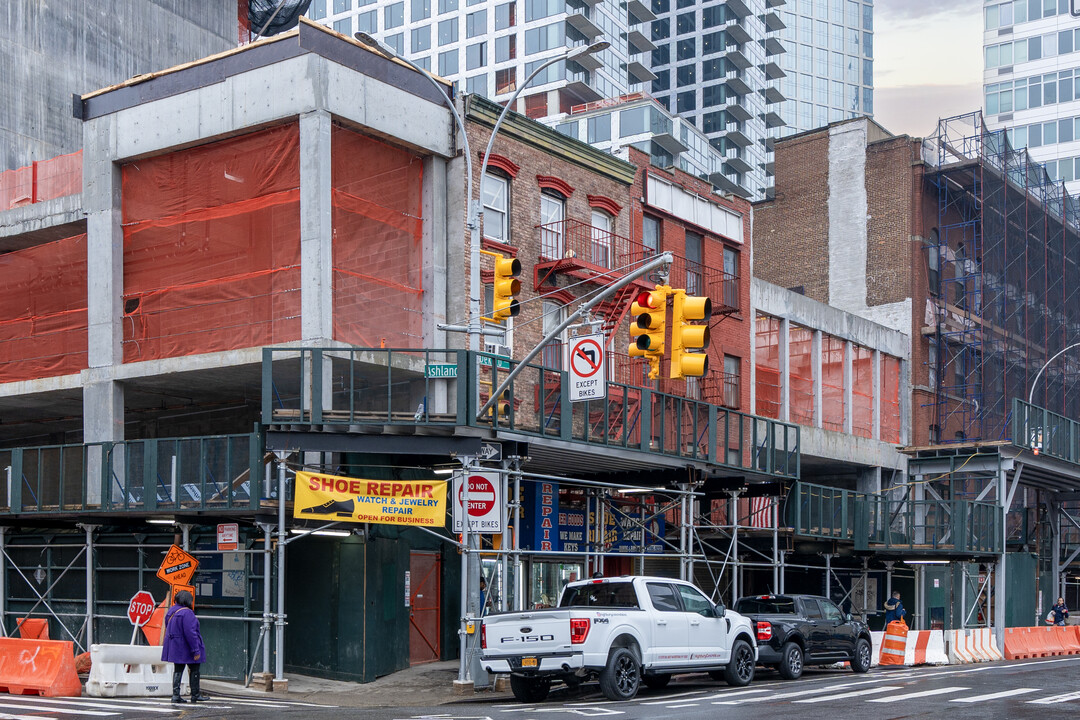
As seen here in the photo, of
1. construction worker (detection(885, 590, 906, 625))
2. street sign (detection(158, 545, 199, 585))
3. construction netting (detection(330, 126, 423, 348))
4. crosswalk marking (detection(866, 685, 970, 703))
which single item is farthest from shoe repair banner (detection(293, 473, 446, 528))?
construction worker (detection(885, 590, 906, 625))

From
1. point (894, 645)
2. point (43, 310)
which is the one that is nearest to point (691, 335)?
point (894, 645)

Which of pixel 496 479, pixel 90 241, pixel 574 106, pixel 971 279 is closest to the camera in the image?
pixel 496 479

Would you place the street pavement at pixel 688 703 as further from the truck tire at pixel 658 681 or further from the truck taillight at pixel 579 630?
the truck taillight at pixel 579 630

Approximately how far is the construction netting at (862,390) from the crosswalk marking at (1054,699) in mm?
28089

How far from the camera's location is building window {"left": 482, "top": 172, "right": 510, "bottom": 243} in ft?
103

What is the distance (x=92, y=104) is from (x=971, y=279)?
3584cm

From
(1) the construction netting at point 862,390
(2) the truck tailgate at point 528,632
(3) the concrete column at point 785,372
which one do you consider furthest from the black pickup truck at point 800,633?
(1) the construction netting at point 862,390

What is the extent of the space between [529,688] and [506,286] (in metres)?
6.65

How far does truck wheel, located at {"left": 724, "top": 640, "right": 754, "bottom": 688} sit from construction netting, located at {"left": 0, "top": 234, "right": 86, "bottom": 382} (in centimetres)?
1781

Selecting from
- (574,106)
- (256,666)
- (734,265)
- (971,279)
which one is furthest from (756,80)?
(256,666)

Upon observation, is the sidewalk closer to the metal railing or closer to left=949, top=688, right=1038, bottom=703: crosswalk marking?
the metal railing

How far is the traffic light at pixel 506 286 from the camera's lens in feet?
70.4

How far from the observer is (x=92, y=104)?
31531 mm

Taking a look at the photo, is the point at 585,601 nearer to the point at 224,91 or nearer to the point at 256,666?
the point at 256,666
